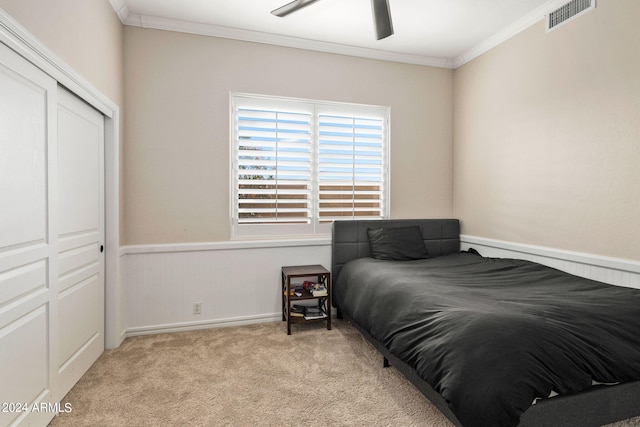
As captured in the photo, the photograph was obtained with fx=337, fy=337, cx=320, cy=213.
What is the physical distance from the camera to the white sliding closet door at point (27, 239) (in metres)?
1.48

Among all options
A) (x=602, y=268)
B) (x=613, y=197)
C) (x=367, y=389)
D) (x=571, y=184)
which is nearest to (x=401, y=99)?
(x=571, y=184)

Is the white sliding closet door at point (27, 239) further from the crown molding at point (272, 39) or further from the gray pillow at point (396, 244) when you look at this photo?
the gray pillow at point (396, 244)

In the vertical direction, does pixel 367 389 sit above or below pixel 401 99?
below

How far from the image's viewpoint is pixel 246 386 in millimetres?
2203

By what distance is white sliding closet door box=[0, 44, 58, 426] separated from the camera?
58.2 inches

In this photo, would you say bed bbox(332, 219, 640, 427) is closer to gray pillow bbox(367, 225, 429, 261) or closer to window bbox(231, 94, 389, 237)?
gray pillow bbox(367, 225, 429, 261)

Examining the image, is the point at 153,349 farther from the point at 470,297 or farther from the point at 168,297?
the point at 470,297

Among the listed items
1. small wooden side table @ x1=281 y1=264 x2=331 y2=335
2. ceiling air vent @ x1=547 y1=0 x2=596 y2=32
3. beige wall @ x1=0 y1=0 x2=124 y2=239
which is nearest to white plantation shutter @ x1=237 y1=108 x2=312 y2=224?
small wooden side table @ x1=281 y1=264 x2=331 y2=335

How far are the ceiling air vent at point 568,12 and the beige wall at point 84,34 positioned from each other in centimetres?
347

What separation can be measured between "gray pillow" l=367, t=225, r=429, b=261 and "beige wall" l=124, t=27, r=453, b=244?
1.44 m

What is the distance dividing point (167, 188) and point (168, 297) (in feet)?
3.29

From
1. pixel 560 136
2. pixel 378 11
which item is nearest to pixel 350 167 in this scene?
pixel 378 11

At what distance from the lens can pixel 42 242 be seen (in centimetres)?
178

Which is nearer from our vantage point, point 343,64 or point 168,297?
point 168,297
